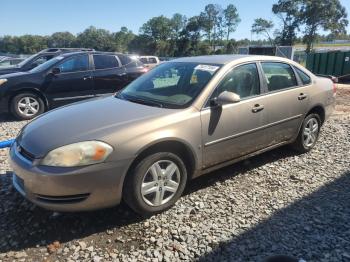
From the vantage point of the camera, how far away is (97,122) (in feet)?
11.5

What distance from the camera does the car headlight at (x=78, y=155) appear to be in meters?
3.08

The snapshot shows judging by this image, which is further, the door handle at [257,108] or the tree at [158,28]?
the tree at [158,28]

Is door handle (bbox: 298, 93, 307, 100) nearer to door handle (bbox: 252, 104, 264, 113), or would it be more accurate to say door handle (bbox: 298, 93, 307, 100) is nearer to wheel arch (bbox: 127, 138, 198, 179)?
door handle (bbox: 252, 104, 264, 113)

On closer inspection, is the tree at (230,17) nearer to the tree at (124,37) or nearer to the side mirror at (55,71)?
the tree at (124,37)

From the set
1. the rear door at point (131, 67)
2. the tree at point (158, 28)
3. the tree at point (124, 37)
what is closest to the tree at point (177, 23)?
the tree at point (158, 28)

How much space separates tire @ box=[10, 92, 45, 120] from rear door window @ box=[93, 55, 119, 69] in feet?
5.56

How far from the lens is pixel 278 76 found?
16.0 feet

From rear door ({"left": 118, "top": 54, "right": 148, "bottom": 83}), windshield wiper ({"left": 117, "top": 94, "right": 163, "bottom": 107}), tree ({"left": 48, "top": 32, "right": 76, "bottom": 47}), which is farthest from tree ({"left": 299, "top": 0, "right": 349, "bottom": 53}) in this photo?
windshield wiper ({"left": 117, "top": 94, "right": 163, "bottom": 107})

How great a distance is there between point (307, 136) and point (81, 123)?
3.53m

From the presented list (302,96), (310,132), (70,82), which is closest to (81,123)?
(302,96)

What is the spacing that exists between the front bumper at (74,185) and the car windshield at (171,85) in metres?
1.07

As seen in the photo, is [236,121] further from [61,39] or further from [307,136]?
[61,39]

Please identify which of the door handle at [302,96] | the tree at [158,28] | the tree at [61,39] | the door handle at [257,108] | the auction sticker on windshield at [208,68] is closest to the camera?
the auction sticker on windshield at [208,68]

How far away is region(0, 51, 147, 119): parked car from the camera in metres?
→ 8.11
